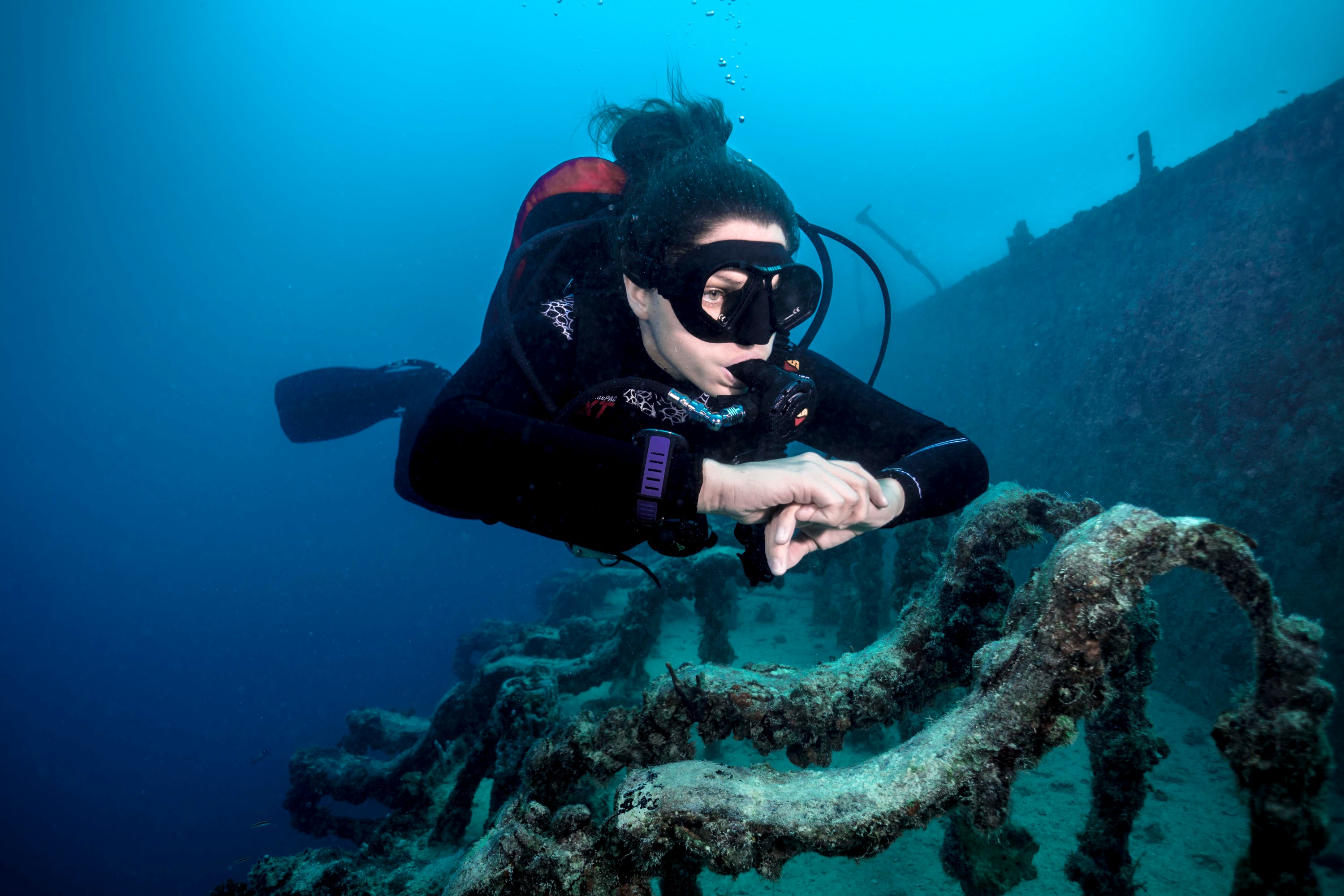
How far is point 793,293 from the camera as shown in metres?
2.41

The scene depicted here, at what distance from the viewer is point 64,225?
74.7 m

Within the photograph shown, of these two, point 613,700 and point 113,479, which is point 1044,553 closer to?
point 613,700

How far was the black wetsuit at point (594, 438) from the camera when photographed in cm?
181

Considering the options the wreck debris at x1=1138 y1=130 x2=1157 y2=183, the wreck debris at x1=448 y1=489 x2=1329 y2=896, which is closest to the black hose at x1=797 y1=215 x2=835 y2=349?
the wreck debris at x1=448 y1=489 x2=1329 y2=896

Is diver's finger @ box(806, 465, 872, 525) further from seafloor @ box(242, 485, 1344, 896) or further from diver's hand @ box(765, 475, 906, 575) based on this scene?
seafloor @ box(242, 485, 1344, 896)

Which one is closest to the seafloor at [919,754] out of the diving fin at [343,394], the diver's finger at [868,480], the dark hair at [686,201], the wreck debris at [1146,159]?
the diver's finger at [868,480]

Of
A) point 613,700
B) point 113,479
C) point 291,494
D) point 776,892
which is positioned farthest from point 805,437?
point 113,479

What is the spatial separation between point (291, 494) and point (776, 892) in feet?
370

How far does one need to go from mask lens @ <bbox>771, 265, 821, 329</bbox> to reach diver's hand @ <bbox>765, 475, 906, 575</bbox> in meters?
0.88

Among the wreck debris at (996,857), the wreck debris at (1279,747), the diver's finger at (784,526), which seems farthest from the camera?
the wreck debris at (996,857)

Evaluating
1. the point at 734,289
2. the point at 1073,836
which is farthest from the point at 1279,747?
the point at 1073,836

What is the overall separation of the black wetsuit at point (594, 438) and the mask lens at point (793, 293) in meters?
0.16

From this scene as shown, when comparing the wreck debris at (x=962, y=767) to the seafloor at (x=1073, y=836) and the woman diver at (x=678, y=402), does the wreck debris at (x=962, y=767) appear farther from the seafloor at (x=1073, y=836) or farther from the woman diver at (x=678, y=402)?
the seafloor at (x=1073, y=836)

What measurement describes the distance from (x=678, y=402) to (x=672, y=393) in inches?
2.8
